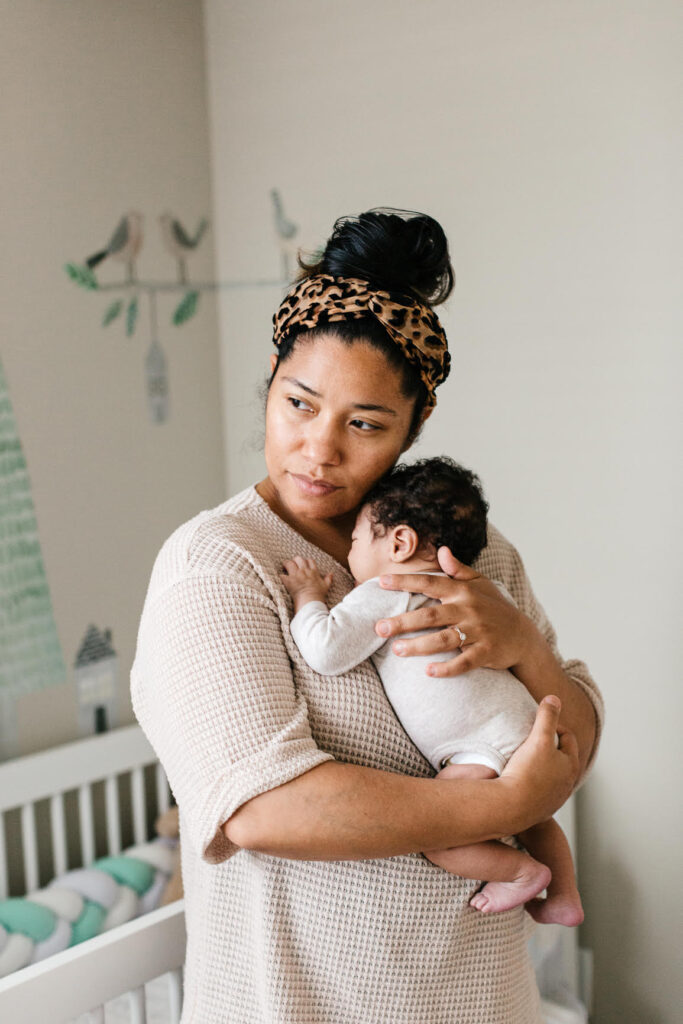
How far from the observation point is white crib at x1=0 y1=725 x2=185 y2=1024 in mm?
1148

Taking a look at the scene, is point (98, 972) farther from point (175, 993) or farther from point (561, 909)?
point (561, 909)

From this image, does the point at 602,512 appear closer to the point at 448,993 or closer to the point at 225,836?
the point at 448,993

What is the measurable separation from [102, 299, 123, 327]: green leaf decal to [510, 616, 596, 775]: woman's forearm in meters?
1.51

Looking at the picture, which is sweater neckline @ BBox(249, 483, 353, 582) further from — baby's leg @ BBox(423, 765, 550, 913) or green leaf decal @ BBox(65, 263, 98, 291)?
green leaf decal @ BBox(65, 263, 98, 291)

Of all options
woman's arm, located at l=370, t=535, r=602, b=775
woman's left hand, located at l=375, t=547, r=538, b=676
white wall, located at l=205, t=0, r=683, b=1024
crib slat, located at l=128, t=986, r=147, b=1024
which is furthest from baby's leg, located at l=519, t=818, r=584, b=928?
white wall, located at l=205, t=0, r=683, b=1024

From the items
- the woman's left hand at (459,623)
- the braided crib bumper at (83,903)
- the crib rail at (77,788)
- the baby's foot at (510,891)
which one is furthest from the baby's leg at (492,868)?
the crib rail at (77,788)

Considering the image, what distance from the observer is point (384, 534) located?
3.34 ft

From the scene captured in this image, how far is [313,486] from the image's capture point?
3.33 ft

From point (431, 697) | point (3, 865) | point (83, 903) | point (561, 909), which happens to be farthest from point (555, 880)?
point (3, 865)

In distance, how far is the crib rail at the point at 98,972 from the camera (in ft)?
3.66

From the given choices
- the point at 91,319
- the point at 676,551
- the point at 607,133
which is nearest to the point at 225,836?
the point at 676,551

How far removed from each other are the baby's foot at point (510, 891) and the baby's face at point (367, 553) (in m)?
0.34

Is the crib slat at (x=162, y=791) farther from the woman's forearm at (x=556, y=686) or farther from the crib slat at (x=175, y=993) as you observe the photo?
the woman's forearm at (x=556, y=686)

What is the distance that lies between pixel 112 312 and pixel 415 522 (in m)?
1.46
